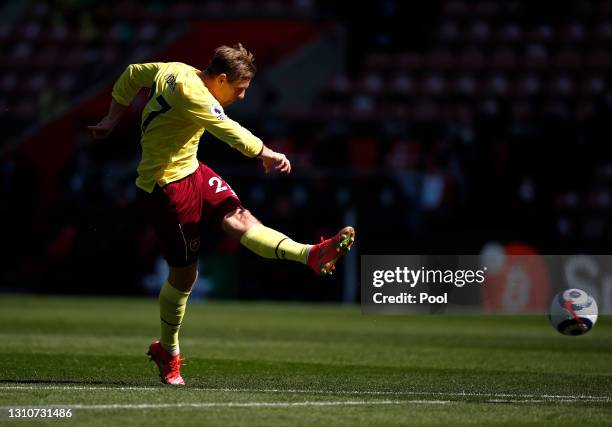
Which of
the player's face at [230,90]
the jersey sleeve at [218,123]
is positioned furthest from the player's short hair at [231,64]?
the jersey sleeve at [218,123]

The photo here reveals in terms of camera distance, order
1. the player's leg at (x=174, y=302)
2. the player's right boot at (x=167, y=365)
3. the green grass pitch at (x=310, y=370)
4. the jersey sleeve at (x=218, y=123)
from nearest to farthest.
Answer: the green grass pitch at (x=310, y=370) → the jersey sleeve at (x=218, y=123) → the player's right boot at (x=167, y=365) → the player's leg at (x=174, y=302)

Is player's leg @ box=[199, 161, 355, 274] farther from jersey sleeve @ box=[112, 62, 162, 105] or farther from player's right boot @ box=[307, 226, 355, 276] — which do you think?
jersey sleeve @ box=[112, 62, 162, 105]

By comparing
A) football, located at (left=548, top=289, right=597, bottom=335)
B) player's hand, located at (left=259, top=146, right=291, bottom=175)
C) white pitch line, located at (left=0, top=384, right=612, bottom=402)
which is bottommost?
white pitch line, located at (left=0, top=384, right=612, bottom=402)

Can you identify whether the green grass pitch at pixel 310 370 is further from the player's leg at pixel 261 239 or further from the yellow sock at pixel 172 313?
the player's leg at pixel 261 239

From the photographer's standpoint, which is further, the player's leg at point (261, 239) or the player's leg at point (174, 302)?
the player's leg at point (174, 302)

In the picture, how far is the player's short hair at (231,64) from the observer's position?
7.58 meters

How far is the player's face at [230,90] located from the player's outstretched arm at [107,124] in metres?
0.81

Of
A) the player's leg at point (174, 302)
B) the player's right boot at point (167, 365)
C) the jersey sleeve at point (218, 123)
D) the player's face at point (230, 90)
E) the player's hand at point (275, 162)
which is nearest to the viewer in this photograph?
the player's hand at point (275, 162)

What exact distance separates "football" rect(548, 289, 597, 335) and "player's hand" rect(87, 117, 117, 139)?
4.43 m

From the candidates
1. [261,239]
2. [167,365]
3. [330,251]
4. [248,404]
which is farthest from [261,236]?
[248,404]

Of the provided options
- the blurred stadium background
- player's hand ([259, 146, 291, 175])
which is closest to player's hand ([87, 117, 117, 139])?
player's hand ([259, 146, 291, 175])

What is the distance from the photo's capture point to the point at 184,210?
7.72 m

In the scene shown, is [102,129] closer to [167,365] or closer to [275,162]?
[275,162]

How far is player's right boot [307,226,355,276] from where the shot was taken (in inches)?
283
